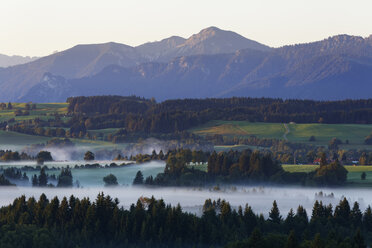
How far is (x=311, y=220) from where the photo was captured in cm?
15562

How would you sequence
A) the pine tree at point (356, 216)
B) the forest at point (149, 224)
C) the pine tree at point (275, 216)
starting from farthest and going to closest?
the pine tree at point (275, 216) → the pine tree at point (356, 216) → the forest at point (149, 224)

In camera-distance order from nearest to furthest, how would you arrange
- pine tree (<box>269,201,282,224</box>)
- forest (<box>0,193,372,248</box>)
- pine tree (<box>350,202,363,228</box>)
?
forest (<box>0,193,372,248</box>) < pine tree (<box>350,202,363,228</box>) < pine tree (<box>269,201,282,224</box>)

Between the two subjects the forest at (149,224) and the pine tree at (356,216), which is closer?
the forest at (149,224)

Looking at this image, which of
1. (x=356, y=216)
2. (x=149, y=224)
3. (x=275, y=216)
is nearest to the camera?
(x=149, y=224)

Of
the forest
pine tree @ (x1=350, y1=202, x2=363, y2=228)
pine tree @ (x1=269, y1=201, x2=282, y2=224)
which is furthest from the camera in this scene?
pine tree @ (x1=269, y1=201, x2=282, y2=224)

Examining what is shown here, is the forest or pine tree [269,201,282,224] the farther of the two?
pine tree [269,201,282,224]

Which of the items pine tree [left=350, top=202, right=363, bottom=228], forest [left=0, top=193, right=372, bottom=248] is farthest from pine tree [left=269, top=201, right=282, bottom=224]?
pine tree [left=350, top=202, right=363, bottom=228]

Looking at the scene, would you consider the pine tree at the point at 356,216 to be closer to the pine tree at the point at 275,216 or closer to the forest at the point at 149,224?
the forest at the point at 149,224

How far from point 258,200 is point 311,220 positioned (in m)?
43.6

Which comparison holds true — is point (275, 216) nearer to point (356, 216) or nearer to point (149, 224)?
point (356, 216)

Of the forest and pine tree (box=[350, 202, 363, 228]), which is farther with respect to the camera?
pine tree (box=[350, 202, 363, 228])

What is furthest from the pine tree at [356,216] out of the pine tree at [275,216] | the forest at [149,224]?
the pine tree at [275,216]

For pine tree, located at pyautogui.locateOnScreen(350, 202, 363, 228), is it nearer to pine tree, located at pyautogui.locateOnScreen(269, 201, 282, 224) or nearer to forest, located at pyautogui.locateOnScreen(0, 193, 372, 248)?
forest, located at pyautogui.locateOnScreen(0, 193, 372, 248)

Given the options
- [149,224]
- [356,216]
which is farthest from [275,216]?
[149,224]
